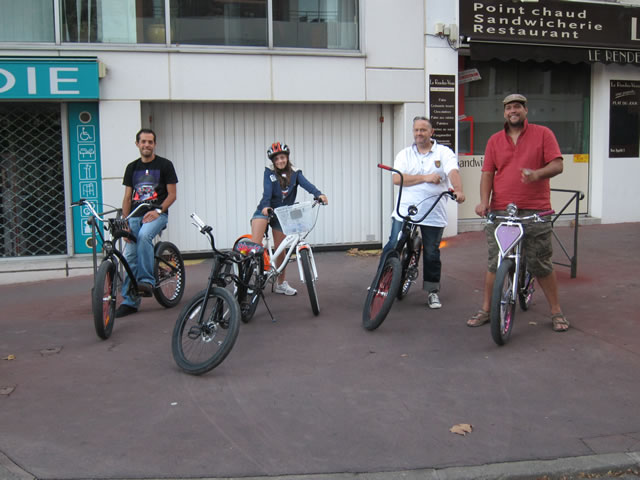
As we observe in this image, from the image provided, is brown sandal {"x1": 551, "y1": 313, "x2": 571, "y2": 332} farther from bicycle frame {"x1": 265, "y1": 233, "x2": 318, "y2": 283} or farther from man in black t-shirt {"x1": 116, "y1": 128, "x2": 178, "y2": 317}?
man in black t-shirt {"x1": 116, "y1": 128, "x2": 178, "y2": 317}

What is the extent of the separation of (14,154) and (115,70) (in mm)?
1758

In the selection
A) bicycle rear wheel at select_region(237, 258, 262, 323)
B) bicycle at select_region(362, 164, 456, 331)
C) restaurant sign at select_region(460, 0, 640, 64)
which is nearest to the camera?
bicycle at select_region(362, 164, 456, 331)

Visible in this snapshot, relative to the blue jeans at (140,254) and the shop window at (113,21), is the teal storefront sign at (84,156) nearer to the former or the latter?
the shop window at (113,21)

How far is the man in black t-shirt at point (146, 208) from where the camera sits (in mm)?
6465

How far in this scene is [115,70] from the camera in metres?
8.98

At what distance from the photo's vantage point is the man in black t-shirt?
6.46 metres

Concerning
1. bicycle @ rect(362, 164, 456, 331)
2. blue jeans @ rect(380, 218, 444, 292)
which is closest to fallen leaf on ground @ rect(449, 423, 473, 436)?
bicycle @ rect(362, 164, 456, 331)

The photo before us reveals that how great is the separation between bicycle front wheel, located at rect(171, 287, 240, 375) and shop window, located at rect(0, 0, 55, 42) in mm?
5823

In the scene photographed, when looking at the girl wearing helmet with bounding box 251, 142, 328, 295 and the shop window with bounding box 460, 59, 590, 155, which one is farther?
the shop window with bounding box 460, 59, 590, 155

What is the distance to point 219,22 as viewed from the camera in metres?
9.53

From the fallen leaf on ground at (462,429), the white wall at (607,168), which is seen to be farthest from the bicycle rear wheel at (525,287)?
the white wall at (607,168)

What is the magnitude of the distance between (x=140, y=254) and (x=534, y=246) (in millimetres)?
3569

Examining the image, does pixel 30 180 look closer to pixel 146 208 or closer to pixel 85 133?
pixel 85 133

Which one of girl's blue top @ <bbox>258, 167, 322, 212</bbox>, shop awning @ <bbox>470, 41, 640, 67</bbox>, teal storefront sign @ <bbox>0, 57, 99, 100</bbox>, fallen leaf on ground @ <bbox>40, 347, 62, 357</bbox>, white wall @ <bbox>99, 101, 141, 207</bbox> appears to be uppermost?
shop awning @ <bbox>470, 41, 640, 67</bbox>
